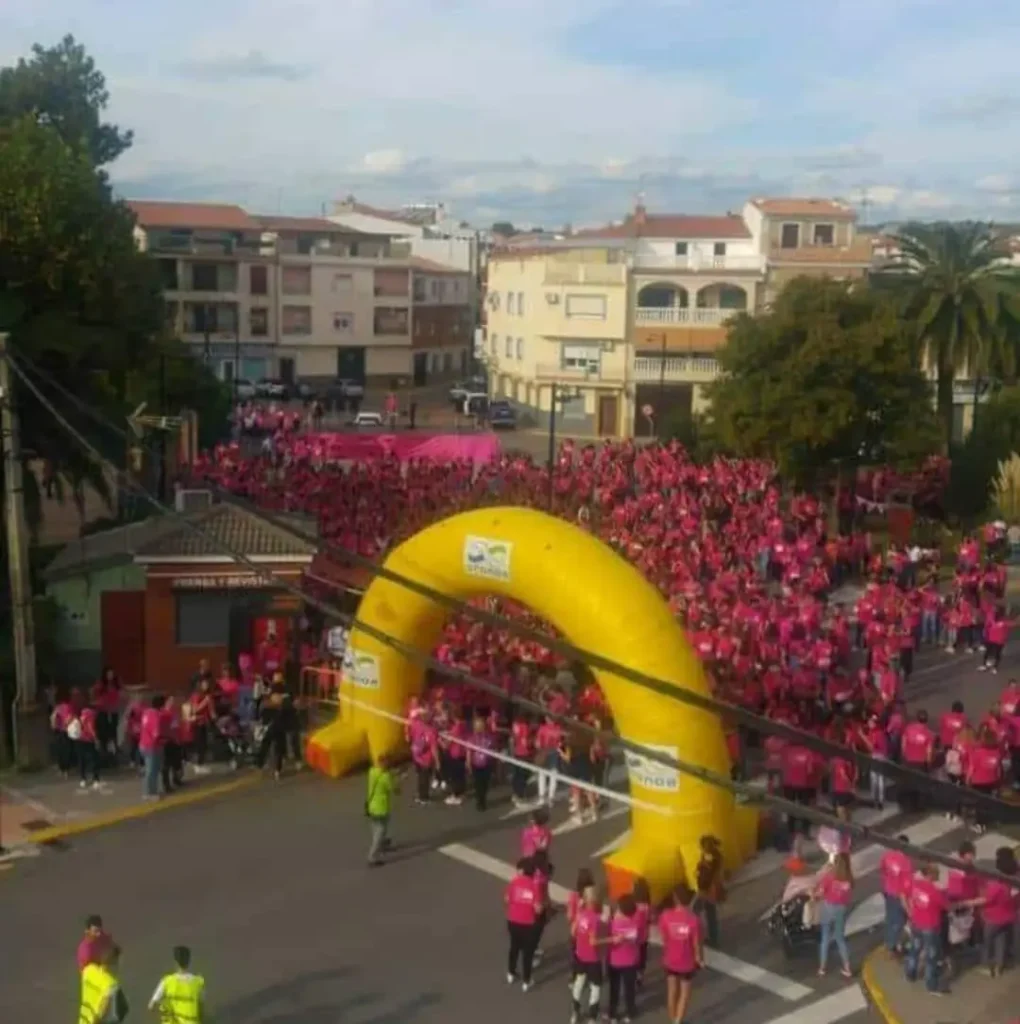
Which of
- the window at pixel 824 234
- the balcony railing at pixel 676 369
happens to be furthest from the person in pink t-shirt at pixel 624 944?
the window at pixel 824 234

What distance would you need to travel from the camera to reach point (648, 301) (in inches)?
2442

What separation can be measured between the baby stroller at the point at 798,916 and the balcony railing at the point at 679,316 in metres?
48.6

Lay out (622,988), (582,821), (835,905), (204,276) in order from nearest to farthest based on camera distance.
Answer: (622,988) → (835,905) → (582,821) → (204,276)

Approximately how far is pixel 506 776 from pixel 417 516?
35.4 feet

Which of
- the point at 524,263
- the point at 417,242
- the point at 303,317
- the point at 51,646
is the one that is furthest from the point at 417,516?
the point at 417,242

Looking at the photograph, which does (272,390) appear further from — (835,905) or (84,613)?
(835,905)

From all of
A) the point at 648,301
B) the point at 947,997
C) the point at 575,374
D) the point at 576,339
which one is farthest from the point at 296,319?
the point at 947,997

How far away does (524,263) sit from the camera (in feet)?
221

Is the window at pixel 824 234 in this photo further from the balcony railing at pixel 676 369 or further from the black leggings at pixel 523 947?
the black leggings at pixel 523 947

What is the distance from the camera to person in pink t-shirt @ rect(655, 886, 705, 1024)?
1107 cm

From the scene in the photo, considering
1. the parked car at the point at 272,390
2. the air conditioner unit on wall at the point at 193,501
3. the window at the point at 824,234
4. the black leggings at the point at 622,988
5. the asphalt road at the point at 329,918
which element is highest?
the window at the point at 824,234

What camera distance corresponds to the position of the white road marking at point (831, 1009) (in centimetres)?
1153

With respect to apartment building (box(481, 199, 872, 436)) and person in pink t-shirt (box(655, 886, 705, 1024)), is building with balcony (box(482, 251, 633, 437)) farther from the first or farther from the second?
person in pink t-shirt (box(655, 886, 705, 1024))

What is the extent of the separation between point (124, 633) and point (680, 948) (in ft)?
39.3
